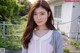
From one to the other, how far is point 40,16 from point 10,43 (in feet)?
22.9

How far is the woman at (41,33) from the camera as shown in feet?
7.17

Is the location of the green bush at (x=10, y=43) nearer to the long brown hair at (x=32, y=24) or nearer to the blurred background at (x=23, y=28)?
→ the blurred background at (x=23, y=28)

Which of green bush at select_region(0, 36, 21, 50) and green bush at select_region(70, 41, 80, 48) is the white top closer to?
green bush at select_region(0, 36, 21, 50)

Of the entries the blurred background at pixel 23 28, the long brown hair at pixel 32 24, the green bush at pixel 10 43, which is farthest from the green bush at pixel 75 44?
the long brown hair at pixel 32 24

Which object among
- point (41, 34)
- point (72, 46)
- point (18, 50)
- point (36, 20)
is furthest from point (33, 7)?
point (72, 46)

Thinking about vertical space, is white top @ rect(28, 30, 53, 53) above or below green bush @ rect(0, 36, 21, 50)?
above

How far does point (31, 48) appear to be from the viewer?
2238mm

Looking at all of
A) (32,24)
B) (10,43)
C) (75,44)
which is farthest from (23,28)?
(32,24)

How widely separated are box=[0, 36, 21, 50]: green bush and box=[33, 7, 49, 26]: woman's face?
642 centimetres

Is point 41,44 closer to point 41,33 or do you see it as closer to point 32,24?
point 41,33

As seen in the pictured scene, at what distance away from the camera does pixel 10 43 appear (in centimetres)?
904

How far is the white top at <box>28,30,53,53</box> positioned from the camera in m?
2.18

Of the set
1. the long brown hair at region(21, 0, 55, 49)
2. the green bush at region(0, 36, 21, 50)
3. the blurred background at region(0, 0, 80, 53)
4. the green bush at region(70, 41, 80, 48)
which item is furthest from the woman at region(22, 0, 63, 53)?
the green bush at region(70, 41, 80, 48)

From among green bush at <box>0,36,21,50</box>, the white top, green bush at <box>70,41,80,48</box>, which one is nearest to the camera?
the white top
